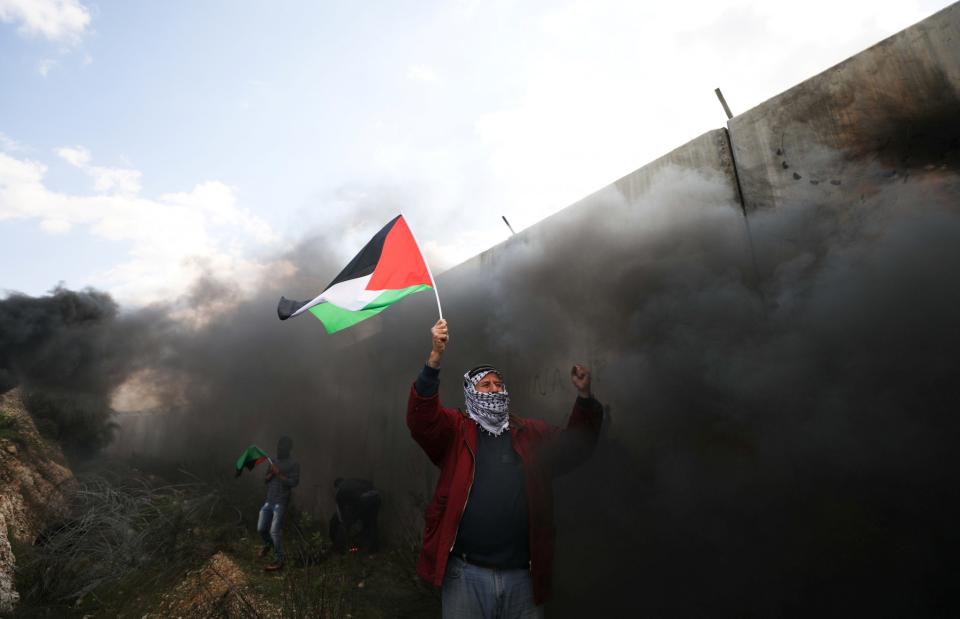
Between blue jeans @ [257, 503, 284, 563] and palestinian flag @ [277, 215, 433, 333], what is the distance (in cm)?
399

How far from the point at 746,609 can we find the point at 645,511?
2.68 feet

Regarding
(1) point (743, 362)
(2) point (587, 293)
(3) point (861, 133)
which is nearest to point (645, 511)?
(1) point (743, 362)

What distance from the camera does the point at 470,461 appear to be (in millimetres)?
2197

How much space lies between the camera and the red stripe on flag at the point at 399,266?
319 centimetres

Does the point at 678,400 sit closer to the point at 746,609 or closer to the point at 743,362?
the point at 743,362

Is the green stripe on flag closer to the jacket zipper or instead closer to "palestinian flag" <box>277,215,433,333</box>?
"palestinian flag" <box>277,215,433,333</box>

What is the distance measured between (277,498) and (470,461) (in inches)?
196

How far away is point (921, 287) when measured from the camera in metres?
2.53

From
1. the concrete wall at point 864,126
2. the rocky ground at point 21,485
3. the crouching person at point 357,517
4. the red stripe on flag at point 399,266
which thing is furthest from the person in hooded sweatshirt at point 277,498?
the concrete wall at point 864,126

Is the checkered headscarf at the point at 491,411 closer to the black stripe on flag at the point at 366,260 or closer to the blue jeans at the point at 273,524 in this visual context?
the black stripe on flag at the point at 366,260

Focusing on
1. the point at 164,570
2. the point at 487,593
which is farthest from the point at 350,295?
the point at 164,570

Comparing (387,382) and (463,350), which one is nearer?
(463,350)

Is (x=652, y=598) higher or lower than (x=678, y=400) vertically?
lower

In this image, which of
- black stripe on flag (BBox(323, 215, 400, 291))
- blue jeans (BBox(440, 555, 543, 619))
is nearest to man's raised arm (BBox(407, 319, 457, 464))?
blue jeans (BBox(440, 555, 543, 619))
